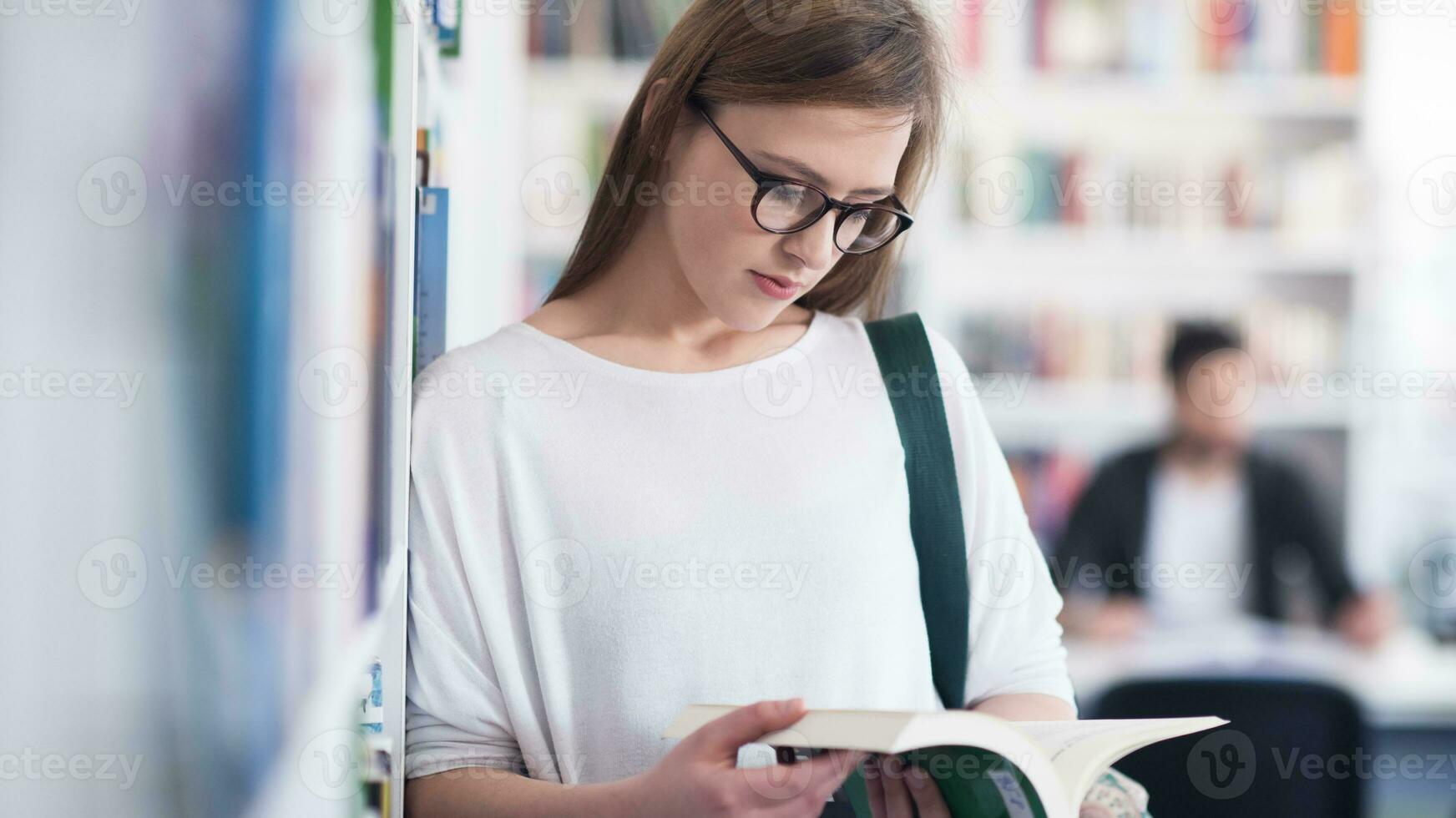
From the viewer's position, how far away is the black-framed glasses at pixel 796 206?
950 millimetres

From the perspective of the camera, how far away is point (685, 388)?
1.04 metres

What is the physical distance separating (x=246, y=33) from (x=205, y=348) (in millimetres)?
136

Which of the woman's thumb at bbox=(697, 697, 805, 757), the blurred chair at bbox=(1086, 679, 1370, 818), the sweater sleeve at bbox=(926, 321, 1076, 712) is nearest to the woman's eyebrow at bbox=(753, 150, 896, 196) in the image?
the sweater sleeve at bbox=(926, 321, 1076, 712)

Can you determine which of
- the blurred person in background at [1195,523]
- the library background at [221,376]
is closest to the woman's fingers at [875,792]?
the library background at [221,376]

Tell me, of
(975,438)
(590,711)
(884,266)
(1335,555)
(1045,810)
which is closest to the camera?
(1045,810)

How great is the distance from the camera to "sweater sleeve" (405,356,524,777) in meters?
0.94

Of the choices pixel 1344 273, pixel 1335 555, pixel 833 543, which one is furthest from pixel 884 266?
pixel 1344 273

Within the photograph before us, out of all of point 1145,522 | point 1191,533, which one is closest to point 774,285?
point 1145,522

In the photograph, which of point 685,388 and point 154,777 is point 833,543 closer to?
point 685,388

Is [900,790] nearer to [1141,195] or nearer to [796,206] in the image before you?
[796,206]

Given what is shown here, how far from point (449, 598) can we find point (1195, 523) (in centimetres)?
259

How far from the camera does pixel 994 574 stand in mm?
1094

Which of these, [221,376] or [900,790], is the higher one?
[221,376]

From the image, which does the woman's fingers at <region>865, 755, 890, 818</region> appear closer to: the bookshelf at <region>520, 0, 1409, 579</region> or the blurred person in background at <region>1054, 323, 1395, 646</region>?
the blurred person in background at <region>1054, 323, 1395, 646</region>
